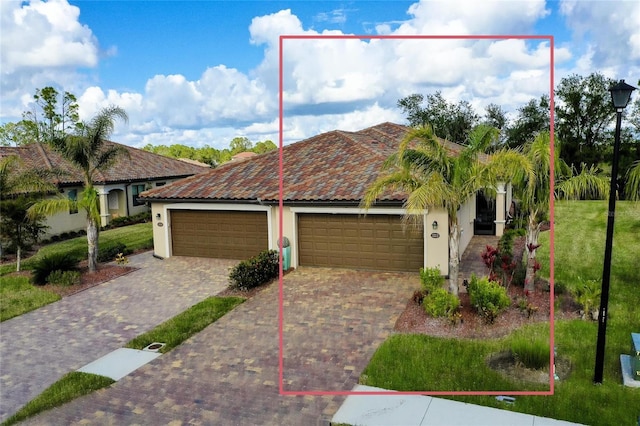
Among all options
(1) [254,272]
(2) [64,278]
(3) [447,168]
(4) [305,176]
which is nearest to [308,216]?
(4) [305,176]

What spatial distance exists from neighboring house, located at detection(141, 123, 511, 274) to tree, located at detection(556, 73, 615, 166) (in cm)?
2762

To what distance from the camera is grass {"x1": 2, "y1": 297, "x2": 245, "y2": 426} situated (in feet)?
25.5

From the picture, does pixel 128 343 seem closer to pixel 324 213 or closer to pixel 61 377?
pixel 61 377

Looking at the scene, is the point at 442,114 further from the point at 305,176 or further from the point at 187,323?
the point at 187,323

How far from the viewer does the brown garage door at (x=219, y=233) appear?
1755cm

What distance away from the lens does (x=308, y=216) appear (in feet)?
53.5

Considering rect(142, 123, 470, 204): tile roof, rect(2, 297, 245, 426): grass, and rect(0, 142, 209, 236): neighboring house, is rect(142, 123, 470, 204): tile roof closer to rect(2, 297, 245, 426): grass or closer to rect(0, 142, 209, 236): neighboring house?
rect(2, 297, 245, 426): grass

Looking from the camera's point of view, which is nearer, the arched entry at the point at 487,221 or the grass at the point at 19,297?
the grass at the point at 19,297

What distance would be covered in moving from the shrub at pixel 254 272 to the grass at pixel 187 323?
845mm

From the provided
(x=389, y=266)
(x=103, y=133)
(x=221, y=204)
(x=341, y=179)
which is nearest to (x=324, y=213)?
(x=341, y=179)

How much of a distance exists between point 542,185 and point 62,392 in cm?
1054

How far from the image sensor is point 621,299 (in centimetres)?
1158

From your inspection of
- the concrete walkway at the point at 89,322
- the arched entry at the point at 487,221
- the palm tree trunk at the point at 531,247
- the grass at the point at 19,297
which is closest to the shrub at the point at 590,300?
the palm tree trunk at the point at 531,247

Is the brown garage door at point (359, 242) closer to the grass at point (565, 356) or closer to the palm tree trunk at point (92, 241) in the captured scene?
the grass at point (565, 356)
